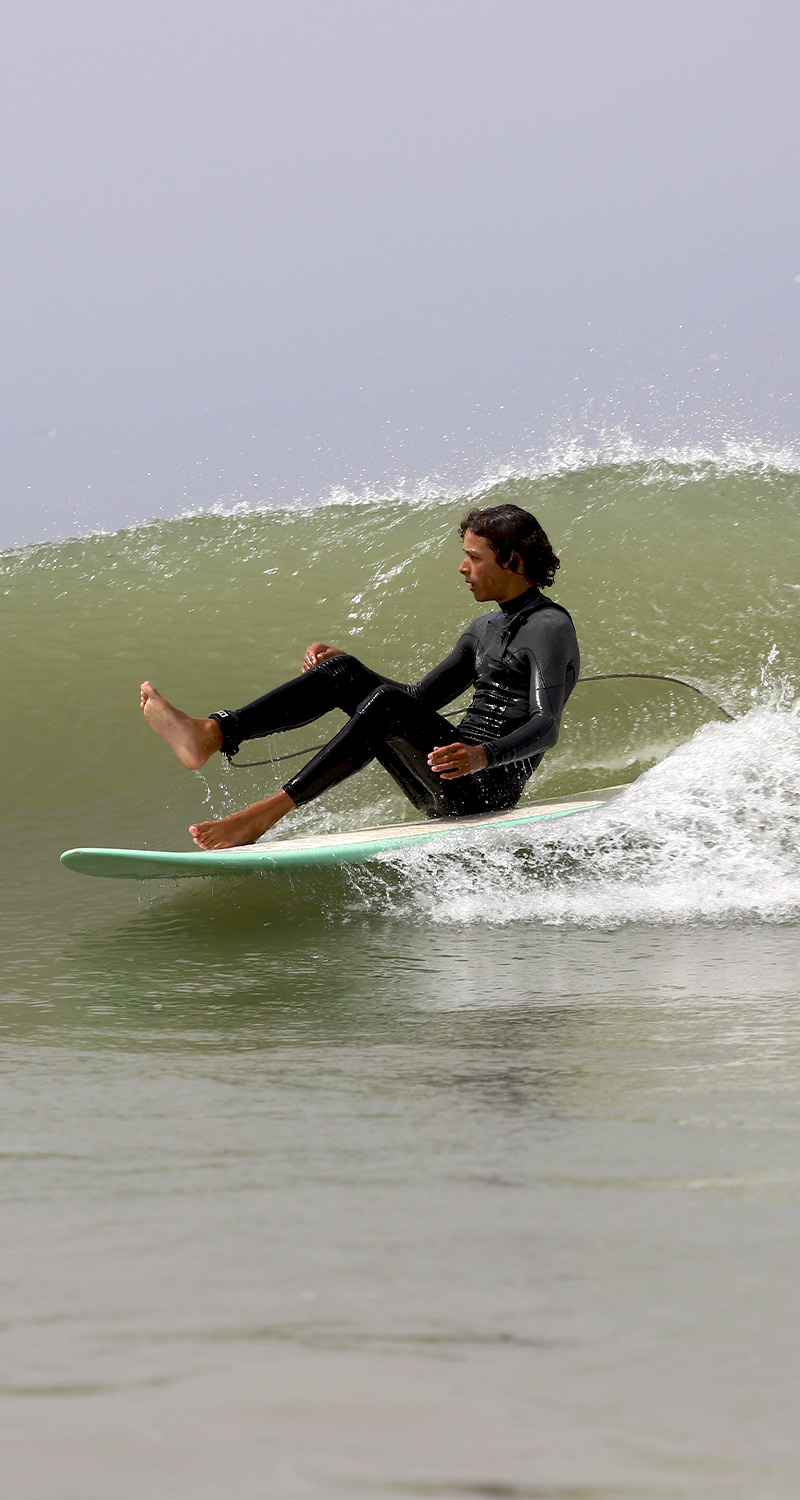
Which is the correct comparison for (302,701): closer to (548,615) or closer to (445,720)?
(445,720)

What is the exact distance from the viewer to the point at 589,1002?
2.26m

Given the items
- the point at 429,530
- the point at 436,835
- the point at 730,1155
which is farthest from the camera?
the point at 429,530

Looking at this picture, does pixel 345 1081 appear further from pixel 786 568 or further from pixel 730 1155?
pixel 786 568

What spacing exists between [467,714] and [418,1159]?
2459 millimetres

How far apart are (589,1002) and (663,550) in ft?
21.2

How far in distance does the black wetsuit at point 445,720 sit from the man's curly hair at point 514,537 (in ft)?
0.28

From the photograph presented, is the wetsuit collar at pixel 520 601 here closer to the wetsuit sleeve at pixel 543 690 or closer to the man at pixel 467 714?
the man at pixel 467 714

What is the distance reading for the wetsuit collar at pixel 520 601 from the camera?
3645mm

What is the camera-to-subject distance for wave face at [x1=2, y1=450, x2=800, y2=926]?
3.50 meters

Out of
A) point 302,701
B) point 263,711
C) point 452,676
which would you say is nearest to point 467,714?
point 452,676

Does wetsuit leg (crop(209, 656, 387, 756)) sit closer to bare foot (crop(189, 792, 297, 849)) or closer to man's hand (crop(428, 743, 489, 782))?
bare foot (crop(189, 792, 297, 849))

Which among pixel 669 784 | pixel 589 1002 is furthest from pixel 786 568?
pixel 589 1002

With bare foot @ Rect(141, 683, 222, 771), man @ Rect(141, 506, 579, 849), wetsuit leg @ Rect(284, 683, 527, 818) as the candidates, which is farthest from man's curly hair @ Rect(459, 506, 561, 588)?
bare foot @ Rect(141, 683, 222, 771)

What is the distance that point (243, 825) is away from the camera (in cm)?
335
